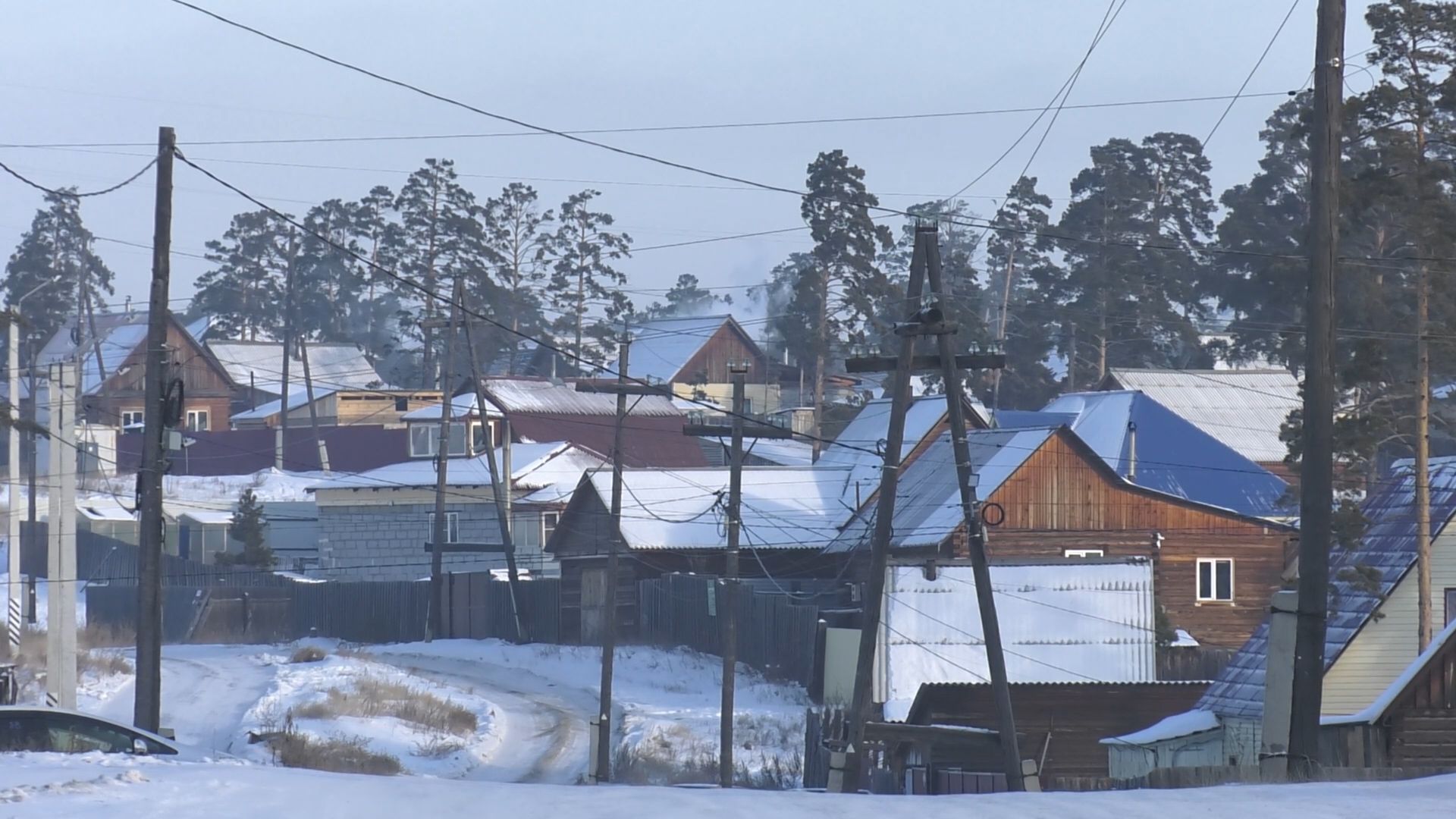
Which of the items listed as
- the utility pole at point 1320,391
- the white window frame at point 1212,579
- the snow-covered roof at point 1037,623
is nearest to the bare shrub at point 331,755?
the snow-covered roof at point 1037,623

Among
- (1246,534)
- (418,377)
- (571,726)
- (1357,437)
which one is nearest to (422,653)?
(571,726)

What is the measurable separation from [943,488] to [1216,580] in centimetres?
739

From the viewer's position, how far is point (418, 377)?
107 m

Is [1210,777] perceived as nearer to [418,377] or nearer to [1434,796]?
[1434,796]

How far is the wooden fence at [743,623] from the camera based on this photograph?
38.2 metres

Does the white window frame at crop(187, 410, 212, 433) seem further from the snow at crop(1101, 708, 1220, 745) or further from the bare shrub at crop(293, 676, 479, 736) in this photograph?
the snow at crop(1101, 708, 1220, 745)

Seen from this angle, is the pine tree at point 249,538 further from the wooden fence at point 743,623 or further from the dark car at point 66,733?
the dark car at point 66,733

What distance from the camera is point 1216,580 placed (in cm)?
4306

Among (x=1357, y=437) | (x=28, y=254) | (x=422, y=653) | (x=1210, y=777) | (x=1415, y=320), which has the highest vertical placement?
(x=28, y=254)

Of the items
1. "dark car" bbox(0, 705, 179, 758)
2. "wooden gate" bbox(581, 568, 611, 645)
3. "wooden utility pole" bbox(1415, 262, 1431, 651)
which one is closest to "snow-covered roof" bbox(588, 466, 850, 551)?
"wooden gate" bbox(581, 568, 611, 645)

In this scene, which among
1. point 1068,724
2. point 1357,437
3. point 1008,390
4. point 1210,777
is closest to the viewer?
point 1210,777

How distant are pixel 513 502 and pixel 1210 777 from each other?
44615mm

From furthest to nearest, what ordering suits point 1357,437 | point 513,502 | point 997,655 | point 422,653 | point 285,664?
1. point 513,502
2. point 422,653
3. point 285,664
4. point 1357,437
5. point 997,655

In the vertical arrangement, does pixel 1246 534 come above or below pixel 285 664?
above
